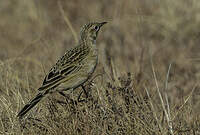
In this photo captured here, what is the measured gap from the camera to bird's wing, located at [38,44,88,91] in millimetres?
5105

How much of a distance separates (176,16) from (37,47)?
132 inches

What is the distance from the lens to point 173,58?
945cm

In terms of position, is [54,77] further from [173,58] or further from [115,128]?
[173,58]

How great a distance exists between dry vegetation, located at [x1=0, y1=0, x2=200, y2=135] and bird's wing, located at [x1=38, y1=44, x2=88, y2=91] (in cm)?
26

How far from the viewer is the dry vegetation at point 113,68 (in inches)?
191

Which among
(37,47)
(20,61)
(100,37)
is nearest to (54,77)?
(20,61)

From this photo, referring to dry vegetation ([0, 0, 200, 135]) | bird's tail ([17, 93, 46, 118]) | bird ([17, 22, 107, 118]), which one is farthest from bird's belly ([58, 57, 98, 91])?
bird's tail ([17, 93, 46, 118])

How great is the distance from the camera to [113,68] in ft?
21.0

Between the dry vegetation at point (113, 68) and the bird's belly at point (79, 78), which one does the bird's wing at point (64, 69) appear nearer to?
the bird's belly at point (79, 78)

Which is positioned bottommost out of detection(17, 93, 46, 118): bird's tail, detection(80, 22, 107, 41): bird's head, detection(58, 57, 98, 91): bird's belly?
detection(17, 93, 46, 118): bird's tail

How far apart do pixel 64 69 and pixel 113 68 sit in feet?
4.13

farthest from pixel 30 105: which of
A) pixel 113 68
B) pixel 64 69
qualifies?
pixel 113 68

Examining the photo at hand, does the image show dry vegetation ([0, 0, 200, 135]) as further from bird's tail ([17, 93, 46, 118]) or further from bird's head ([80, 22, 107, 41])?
bird's head ([80, 22, 107, 41])

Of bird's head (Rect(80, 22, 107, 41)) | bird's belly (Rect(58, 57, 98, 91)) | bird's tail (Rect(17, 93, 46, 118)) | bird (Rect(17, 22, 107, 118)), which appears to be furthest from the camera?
bird's head (Rect(80, 22, 107, 41))
